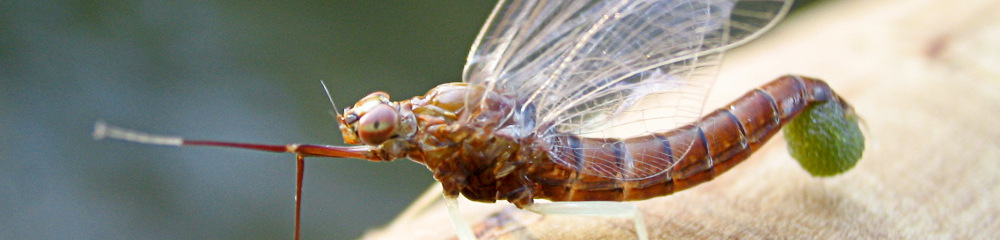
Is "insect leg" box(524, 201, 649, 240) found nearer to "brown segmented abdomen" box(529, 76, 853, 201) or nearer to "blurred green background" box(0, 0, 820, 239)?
"brown segmented abdomen" box(529, 76, 853, 201)

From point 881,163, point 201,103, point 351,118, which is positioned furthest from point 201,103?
point 881,163

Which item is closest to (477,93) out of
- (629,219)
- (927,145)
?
(629,219)

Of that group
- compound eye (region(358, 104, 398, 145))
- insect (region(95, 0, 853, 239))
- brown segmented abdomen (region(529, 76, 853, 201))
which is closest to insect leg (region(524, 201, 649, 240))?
insect (region(95, 0, 853, 239))

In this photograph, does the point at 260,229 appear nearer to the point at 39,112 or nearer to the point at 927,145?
the point at 39,112

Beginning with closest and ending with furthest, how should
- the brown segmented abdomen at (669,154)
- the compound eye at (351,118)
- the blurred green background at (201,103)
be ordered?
the compound eye at (351,118)
the brown segmented abdomen at (669,154)
the blurred green background at (201,103)

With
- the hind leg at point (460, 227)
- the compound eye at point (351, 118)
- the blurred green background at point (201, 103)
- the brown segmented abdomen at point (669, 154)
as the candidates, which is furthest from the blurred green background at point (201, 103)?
the hind leg at point (460, 227)

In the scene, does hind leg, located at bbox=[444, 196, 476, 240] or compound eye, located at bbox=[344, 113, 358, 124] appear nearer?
hind leg, located at bbox=[444, 196, 476, 240]

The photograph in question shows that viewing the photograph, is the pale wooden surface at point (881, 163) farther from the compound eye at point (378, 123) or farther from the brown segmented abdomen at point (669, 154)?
the compound eye at point (378, 123)
